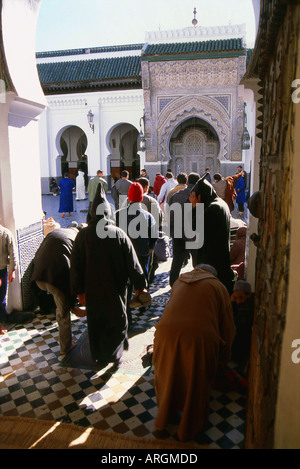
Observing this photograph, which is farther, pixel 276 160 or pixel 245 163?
pixel 245 163

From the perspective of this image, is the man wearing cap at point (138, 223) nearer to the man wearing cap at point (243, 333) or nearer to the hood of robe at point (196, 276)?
the man wearing cap at point (243, 333)

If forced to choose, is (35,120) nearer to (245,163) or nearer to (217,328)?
(217,328)

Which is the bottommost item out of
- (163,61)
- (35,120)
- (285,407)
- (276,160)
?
(285,407)

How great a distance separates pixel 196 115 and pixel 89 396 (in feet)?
28.5

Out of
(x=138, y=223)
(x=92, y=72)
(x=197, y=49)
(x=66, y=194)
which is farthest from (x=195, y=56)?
(x=138, y=223)

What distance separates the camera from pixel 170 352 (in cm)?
157

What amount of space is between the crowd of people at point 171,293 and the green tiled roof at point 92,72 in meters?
7.88

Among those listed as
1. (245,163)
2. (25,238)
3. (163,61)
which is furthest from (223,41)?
(25,238)

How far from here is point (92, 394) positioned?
6.43 feet

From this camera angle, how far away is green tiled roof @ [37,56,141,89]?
33.4 ft

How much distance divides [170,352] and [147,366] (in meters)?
0.68

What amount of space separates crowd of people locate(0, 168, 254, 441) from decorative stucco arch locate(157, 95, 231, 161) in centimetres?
661

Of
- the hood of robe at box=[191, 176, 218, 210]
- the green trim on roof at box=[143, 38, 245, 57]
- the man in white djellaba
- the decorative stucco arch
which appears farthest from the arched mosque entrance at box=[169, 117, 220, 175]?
the hood of robe at box=[191, 176, 218, 210]

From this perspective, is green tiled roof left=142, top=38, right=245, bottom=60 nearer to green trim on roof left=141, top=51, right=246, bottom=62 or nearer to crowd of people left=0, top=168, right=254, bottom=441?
green trim on roof left=141, top=51, right=246, bottom=62
